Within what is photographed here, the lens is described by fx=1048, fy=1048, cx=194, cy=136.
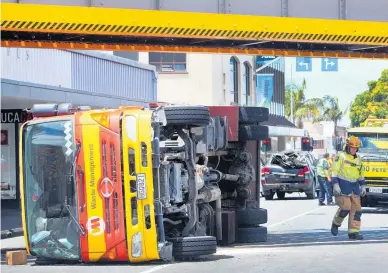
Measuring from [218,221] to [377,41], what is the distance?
470cm

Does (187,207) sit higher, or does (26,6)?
(26,6)

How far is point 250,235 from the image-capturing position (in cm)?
1705

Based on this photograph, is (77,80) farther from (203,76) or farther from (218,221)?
(203,76)

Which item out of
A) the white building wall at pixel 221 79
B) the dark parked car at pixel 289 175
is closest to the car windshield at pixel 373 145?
the dark parked car at pixel 289 175

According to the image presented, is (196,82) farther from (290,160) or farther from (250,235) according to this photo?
(250,235)

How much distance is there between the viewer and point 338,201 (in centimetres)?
1836

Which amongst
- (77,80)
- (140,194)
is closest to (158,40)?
(140,194)

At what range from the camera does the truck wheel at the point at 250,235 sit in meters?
17.0

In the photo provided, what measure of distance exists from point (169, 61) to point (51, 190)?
158ft

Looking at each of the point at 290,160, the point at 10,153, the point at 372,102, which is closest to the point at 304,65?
the point at 290,160

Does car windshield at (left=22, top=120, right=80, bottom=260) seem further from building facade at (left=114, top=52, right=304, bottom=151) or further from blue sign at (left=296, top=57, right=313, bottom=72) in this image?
blue sign at (left=296, top=57, right=313, bottom=72)

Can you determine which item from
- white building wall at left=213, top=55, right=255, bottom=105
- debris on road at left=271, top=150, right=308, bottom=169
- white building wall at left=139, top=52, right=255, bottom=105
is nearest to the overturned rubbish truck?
debris on road at left=271, top=150, right=308, bottom=169

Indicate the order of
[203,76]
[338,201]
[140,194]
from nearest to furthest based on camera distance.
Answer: [140,194] < [338,201] < [203,76]

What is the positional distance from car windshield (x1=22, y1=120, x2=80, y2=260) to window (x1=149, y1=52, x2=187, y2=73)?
47.0 metres
